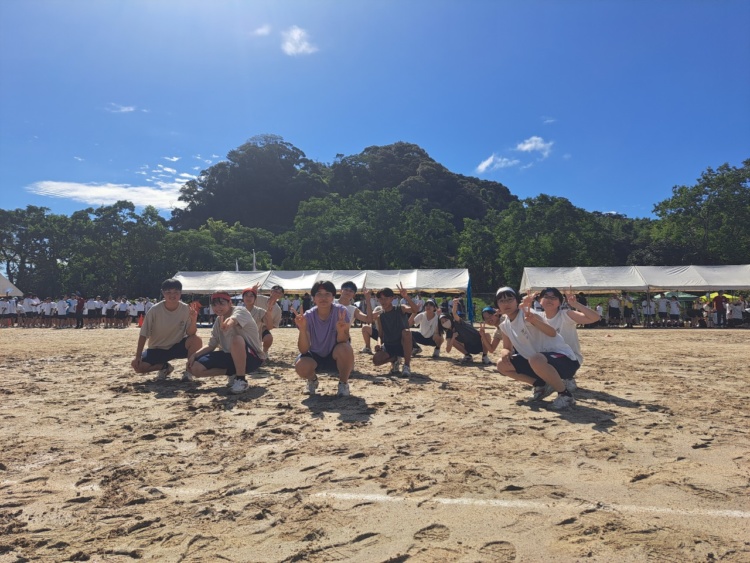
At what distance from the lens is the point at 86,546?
7.47 feet

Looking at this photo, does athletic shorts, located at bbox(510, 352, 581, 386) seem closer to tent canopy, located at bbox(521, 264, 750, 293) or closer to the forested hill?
tent canopy, located at bbox(521, 264, 750, 293)

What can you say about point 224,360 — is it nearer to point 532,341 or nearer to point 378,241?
point 532,341

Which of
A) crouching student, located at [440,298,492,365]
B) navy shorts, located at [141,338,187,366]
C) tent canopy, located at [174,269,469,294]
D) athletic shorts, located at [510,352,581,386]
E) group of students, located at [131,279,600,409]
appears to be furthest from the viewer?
tent canopy, located at [174,269,469,294]

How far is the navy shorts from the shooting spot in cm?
656

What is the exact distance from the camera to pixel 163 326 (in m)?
6.62

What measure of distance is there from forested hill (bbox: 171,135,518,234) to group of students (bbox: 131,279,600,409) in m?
57.3

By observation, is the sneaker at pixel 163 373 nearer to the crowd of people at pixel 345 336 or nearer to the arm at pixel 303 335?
the crowd of people at pixel 345 336

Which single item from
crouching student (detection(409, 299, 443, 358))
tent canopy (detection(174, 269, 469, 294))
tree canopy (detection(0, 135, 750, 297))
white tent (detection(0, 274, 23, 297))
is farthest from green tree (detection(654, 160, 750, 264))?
white tent (detection(0, 274, 23, 297))

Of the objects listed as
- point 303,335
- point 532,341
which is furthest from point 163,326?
point 532,341

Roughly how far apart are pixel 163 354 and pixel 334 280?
18423mm

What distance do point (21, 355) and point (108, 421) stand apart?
7331 mm

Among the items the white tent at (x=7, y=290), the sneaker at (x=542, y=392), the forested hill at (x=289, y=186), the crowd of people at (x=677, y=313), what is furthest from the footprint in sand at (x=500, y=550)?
the forested hill at (x=289, y=186)

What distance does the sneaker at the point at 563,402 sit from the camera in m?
4.89

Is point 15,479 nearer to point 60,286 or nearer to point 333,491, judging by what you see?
point 333,491
